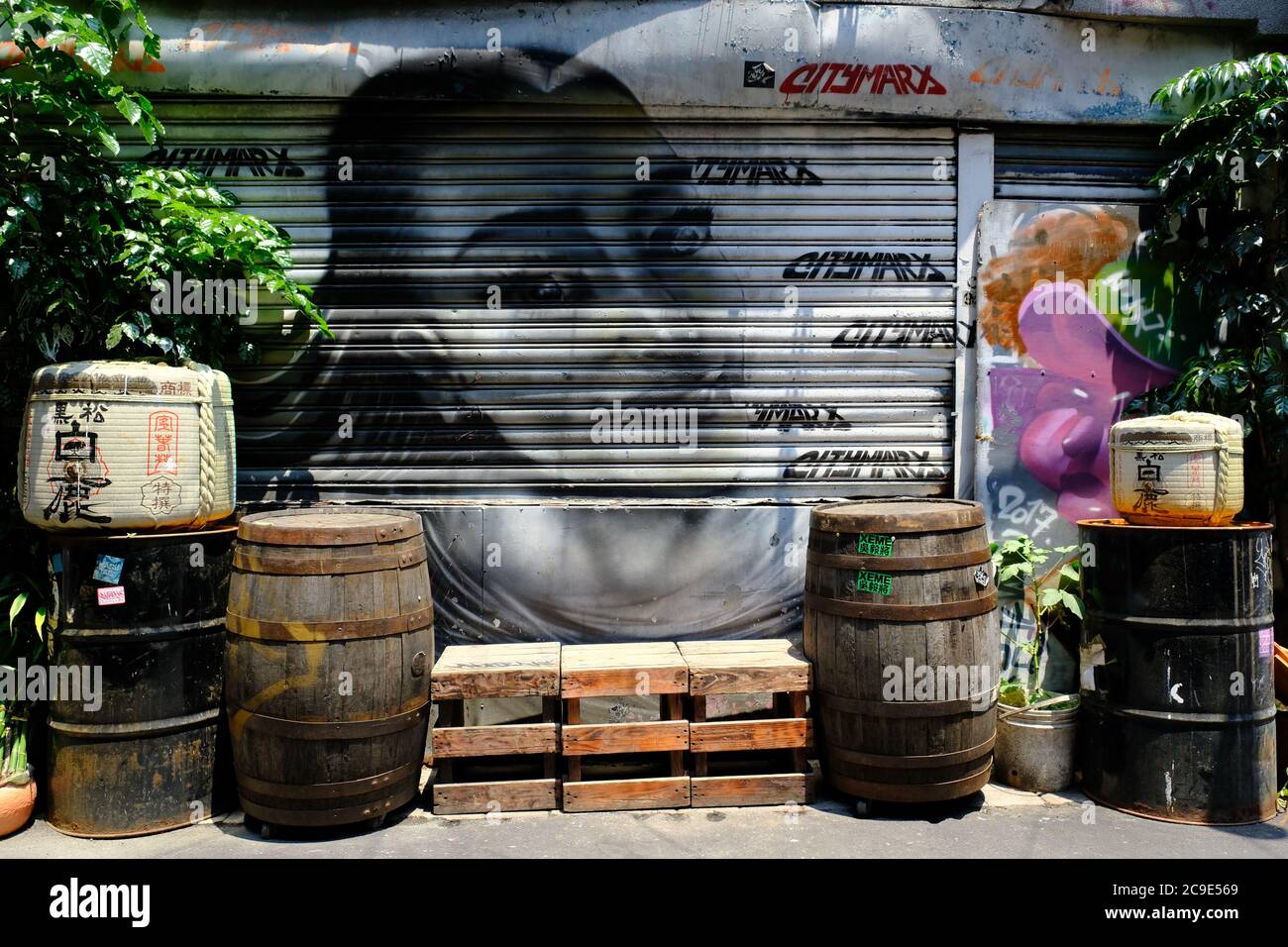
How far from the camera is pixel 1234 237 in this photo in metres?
5.53

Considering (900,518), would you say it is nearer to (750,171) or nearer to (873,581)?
(873,581)

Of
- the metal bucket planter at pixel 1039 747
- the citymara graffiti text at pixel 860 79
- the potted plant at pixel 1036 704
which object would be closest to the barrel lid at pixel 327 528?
the potted plant at pixel 1036 704

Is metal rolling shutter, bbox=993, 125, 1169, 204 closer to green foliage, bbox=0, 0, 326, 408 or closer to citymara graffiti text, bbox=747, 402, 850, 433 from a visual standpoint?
citymara graffiti text, bbox=747, 402, 850, 433

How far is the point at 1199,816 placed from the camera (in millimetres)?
4488

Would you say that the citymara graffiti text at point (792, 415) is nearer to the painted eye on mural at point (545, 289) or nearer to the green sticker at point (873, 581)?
the painted eye on mural at point (545, 289)

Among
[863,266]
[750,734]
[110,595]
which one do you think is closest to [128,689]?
[110,595]

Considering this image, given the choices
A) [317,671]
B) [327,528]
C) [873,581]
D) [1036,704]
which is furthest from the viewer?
[1036,704]

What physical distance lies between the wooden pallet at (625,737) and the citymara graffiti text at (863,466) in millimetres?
1831

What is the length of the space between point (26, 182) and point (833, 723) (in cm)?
516

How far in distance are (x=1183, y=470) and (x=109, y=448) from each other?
18.1 ft

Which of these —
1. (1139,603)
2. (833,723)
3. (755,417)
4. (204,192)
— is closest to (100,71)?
(204,192)

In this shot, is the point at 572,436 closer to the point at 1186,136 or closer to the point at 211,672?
the point at 211,672

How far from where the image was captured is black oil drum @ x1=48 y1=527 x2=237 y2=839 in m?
4.34

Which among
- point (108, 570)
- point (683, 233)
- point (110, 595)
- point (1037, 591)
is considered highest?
point (683, 233)
